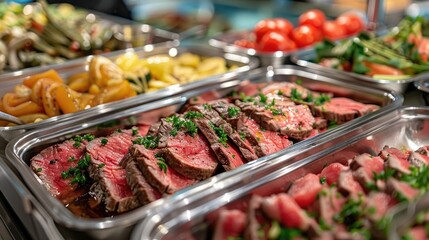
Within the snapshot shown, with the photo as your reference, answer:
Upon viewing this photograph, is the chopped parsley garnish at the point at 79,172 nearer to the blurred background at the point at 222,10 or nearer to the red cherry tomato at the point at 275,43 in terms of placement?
the red cherry tomato at the point at 275,43

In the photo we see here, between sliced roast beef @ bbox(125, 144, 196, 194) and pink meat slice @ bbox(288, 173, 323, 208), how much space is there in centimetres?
50

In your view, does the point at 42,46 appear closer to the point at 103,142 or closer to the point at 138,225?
the point at 103,142

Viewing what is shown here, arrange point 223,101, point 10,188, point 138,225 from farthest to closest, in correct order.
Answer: point 223,101 < point 10,188 < point 138,225

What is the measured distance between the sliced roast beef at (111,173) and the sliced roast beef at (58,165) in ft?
0.40

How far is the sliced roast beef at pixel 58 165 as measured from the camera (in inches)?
91.8

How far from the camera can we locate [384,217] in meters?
1.59

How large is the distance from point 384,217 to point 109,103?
1.97m

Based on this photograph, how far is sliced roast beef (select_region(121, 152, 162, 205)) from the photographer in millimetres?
2043

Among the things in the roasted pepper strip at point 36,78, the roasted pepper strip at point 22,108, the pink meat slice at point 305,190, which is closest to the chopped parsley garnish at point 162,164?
the pink meat slice at point 305,190

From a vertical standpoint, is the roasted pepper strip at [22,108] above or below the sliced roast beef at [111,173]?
above

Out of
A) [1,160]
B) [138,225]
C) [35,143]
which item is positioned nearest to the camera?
[138,225]

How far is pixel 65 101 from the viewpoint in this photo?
2.98 metres

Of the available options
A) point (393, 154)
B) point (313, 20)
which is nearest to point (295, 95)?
point (393, 154)

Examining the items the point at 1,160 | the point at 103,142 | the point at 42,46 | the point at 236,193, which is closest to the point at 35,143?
the point at 1,160
